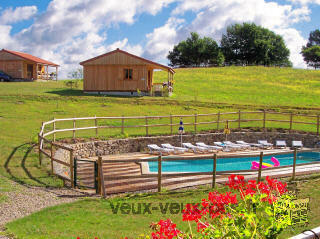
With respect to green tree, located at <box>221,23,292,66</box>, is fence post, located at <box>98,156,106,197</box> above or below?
below

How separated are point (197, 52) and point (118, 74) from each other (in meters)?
57.6

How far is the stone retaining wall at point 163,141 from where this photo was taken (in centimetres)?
1662

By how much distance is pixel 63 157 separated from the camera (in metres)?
13.8

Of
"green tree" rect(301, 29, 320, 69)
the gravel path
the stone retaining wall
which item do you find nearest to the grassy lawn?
the gravel path

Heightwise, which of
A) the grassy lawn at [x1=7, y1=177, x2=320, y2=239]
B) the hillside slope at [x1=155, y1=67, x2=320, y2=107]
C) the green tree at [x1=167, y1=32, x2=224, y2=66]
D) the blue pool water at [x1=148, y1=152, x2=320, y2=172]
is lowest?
the blue pool water at [x1=148, y1=152, x2=320, y2=172]

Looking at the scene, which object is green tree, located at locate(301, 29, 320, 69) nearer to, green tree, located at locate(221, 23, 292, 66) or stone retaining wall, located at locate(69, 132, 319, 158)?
green tree, located at locate(221, 23, 292, 66)

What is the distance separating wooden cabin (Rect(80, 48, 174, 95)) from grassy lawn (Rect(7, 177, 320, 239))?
22231 millimetres

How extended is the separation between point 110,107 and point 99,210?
19.1m

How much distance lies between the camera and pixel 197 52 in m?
85.2

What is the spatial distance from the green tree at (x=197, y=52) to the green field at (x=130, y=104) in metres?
33.4

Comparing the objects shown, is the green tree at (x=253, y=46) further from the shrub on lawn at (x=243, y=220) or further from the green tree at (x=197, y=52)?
the shrub on lawn at (x=243, y=220)

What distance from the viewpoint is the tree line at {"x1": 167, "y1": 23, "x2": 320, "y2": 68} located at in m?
84.8

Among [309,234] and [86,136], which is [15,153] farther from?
[309,234]

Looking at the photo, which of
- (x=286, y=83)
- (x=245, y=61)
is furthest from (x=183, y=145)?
(x=245, y=61)
